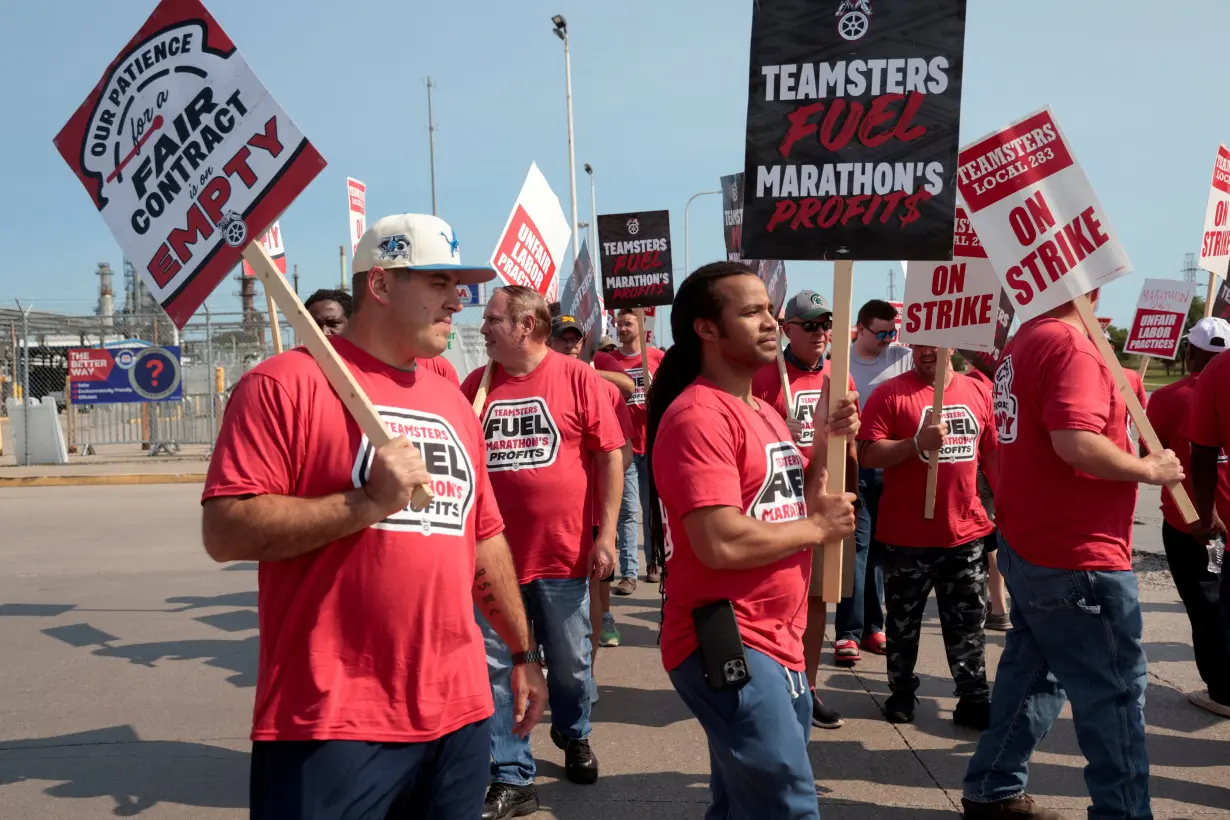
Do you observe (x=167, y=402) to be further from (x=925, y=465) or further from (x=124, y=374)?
(x=925, y=465)

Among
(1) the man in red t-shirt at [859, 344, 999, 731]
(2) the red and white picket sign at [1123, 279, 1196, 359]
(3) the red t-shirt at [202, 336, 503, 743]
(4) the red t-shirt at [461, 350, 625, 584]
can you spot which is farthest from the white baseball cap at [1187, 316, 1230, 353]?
(3) the red t-shirt at [202, 336, 503, 743]

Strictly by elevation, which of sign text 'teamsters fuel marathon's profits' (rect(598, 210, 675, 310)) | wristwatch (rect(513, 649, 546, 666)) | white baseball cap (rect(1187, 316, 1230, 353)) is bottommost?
wristwatch (rect(513, 649, 546, 666))

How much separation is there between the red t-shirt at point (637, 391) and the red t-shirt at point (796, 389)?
230 centimetres

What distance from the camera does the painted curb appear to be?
17.0 meters

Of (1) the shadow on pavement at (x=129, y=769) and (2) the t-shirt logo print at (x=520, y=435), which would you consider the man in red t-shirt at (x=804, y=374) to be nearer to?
(2) the t-shirt logo print at (x=520, y=435)

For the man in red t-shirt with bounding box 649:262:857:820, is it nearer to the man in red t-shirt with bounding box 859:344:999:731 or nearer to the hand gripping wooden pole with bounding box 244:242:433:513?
the hand gripping wooden pole with bounding box 244:242:433:513

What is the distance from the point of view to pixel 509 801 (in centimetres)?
438

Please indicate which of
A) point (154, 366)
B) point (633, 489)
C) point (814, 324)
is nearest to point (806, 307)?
point (814, 324)

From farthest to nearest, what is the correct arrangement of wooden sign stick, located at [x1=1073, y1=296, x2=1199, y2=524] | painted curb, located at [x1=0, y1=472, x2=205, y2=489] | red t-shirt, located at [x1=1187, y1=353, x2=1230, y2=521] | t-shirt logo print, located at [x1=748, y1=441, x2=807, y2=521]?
1. painted curb, located at [x1=0, y1=472, x2=205, y2=489]
2. red t-shirt, located at [x1=1187, y1=353, x2=1230, y2=521]
3. wooden sign stick, located at [x1=1073, y1=296, x2=1199, y2=524]
4. t-shirt logo print, located at [x1=748, y1=441, x2=807, y2=521]

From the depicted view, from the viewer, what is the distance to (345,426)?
2465 mm

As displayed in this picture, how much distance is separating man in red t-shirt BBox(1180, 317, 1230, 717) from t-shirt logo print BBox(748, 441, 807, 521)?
2.34 meters

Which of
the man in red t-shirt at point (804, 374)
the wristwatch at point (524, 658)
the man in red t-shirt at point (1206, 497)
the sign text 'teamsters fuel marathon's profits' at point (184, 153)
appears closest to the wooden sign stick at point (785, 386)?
the man in red t-shirt at point (804, 374)

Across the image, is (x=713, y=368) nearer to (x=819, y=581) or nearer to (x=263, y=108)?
(x=263, y=108)

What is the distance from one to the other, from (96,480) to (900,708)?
15.2 meters
